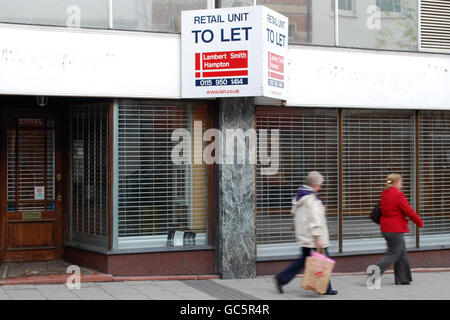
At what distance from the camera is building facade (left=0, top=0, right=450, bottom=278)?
31.9ft

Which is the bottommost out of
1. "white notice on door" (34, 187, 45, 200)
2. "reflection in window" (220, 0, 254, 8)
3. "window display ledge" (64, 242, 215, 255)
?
"window display ledge" (64, 242, 215, 255)

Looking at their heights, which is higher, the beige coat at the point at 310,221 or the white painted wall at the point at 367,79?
the white painted wall at the point at 367,79

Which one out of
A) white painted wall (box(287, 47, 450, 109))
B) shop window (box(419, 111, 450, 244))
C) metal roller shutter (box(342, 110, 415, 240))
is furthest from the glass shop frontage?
shop window (box(419, 111, 450, 244))

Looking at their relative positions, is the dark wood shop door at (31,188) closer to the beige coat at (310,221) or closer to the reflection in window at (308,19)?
the reflection in window at (308,19)

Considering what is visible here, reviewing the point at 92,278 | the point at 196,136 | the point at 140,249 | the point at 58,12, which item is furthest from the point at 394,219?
the point at 58,12

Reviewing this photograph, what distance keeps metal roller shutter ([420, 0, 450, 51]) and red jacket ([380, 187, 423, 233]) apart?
3668mm

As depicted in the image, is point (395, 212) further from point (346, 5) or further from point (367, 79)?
point (346, 5)

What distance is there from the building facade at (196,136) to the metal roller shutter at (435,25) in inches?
0.9

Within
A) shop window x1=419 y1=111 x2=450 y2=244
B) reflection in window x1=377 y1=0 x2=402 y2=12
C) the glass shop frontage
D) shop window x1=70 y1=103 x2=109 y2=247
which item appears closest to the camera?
the glass shop frontage

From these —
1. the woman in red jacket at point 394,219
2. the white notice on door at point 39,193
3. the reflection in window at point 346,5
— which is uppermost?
the reflection in window at point 346,5

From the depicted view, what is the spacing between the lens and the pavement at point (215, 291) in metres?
8.67

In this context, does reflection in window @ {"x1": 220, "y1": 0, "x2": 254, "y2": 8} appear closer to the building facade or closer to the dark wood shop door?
the building facade

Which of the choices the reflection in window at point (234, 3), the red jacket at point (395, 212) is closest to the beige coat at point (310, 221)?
the red jacket at point (395, 212)

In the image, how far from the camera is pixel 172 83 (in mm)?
10023
